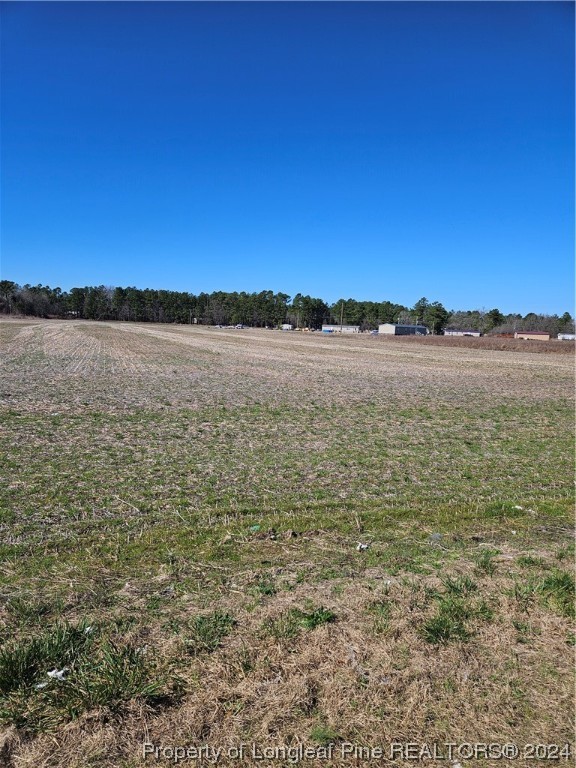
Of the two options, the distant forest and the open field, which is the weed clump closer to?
the open field

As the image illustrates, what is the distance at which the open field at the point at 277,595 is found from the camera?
3096mm

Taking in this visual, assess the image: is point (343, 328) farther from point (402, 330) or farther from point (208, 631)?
point (208, 631)

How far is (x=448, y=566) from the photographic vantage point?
5.29m

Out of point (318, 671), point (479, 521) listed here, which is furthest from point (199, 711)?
point (479, 521)

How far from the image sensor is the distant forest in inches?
6462

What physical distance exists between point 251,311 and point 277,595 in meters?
189

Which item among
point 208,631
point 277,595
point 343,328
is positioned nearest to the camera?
point 208,631

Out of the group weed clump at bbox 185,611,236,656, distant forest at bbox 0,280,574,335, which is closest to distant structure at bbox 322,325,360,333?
distant forest at bbox 0,280,574,335

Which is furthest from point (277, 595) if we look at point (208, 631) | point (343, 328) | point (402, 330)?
point (343, 328)

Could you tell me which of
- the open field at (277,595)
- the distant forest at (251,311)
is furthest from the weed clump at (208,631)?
the distant forest at (251,311)

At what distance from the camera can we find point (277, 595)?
458 centimetres

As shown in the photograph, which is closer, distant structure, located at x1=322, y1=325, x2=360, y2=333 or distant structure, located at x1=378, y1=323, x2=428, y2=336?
distant structure, located at x1=378, y1=323, x2=428, y2=336

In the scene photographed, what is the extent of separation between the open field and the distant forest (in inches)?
6396

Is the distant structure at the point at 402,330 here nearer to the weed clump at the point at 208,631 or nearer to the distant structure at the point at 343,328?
the distant structure at the point at 343,328
